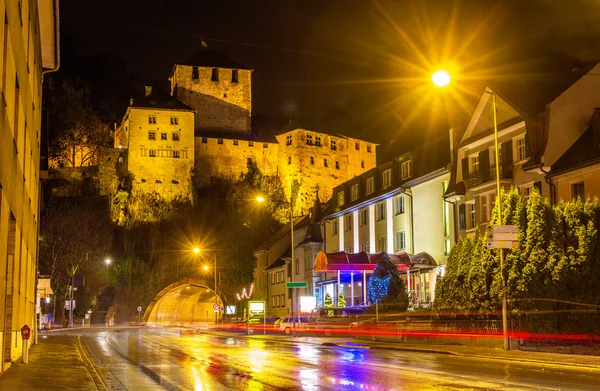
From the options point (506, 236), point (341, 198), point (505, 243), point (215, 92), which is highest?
point (215, 92)

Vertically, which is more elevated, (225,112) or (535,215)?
(225,112)

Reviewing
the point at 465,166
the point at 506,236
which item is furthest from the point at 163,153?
the point at 506,236

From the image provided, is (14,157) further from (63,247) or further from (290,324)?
(63,247)

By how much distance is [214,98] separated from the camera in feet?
432

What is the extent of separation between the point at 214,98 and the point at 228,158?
13537 mm

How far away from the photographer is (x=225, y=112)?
131625 millimetres

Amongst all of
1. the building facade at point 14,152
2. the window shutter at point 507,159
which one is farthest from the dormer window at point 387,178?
the building facade at point 14,152

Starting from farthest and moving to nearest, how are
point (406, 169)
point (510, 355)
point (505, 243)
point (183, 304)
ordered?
1. point (183, 304)
2. point (406, 169)
3. point (505, 243)
4. point (510, 355)

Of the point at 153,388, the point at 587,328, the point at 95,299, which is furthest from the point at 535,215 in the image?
the point at 95,299

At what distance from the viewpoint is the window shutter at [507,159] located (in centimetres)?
3594

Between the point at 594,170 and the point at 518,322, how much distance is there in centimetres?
850

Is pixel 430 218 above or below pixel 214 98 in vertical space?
below

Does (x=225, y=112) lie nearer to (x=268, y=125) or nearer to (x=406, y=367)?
(x=268, y=125)

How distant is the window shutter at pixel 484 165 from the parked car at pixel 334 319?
1011cm
